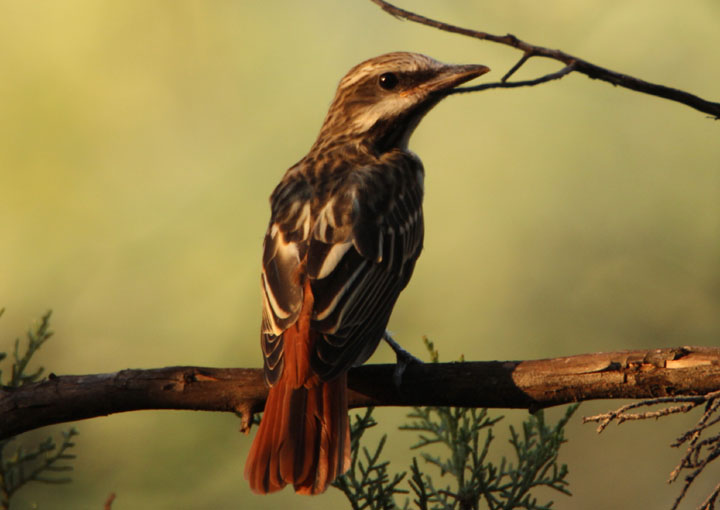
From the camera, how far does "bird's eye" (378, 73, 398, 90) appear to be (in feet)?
15.2

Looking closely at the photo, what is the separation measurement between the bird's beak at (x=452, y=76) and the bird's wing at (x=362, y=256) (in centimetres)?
35

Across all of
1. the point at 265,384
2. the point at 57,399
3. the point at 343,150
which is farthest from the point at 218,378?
the point at 343,150

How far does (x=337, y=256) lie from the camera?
3680mm

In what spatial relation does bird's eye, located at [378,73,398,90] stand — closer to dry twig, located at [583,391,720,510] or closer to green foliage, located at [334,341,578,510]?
green foliage, located at [334,341,578,510]

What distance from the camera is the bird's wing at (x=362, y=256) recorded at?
338 centimetres

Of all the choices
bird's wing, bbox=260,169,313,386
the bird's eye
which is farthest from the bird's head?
bird's wing, bbox=260,169,313,386

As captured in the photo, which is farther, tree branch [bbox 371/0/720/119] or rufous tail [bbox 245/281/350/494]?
rufous tail [bbox 245/281/350/494]

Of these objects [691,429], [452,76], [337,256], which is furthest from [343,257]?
[691,429]

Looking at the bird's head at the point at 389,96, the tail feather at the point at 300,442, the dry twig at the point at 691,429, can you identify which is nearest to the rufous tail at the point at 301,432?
the tail feather at the point at 300,442

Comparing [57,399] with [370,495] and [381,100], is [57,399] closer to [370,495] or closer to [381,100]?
[370,495]

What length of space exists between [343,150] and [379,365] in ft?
4.52

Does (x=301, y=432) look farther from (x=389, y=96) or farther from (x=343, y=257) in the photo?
(x=389, y=96)

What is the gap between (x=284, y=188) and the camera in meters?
4.27

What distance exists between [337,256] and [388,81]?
131 centimetres
